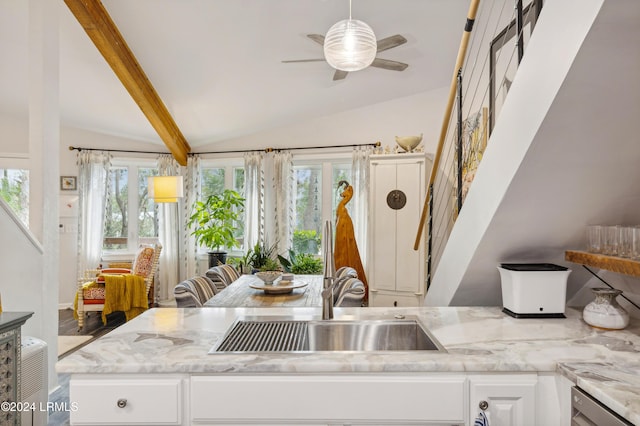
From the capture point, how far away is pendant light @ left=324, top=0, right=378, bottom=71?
2.39 m

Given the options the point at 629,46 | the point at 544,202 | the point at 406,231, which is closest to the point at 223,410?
the point at 544,202

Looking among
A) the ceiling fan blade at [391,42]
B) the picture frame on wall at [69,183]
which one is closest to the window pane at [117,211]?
the picture frame on wall at [69,183]

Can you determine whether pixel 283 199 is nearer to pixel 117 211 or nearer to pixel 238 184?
pixel 238 184

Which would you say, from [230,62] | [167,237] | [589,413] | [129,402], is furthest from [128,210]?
[589,413]

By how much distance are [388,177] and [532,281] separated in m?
3.00

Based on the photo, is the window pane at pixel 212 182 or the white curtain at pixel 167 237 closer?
the white curtain at pixel 167 237

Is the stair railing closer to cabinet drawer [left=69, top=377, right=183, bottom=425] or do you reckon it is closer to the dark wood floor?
cabinet drawer [left=69, top=377, right=183, bottom=425]

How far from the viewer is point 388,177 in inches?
179

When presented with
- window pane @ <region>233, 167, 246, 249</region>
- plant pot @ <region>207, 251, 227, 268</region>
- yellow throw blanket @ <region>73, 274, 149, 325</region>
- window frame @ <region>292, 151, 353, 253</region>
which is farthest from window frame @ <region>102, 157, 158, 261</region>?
window frame @ <region>292, 151, 353, 253</region>

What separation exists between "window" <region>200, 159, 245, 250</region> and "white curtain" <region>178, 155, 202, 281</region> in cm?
17

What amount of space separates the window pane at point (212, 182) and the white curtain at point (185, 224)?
188mm

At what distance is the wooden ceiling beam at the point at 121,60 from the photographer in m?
3.07


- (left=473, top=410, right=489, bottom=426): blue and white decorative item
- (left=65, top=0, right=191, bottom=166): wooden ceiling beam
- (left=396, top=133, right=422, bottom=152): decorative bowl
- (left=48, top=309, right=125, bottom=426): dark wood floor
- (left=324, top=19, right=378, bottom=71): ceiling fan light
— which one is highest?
(left=65, top=0, right=191, bottom=166): wooden ceiling beam

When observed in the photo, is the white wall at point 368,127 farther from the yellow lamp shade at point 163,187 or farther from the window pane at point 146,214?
the window pane at point 146,214
